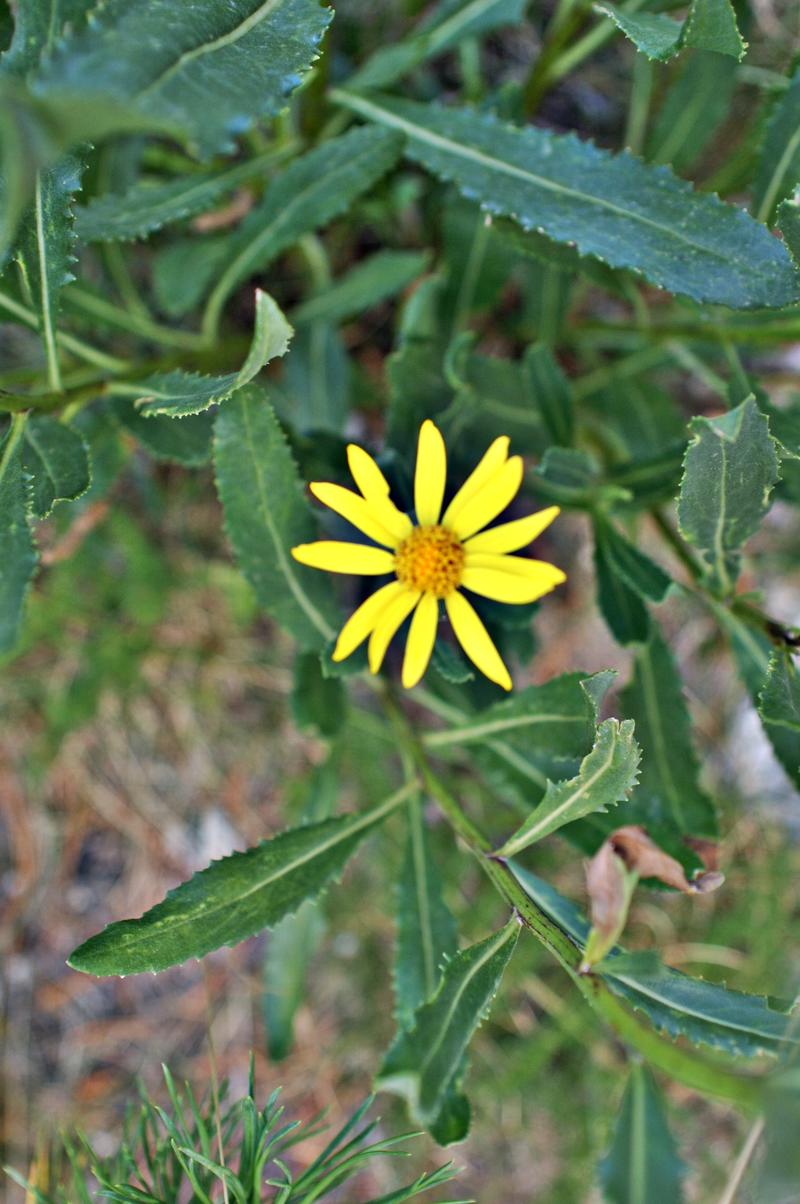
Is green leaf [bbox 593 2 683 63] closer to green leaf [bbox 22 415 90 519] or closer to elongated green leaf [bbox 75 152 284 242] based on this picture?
elongated green leaf [bbox 75 152 284 242]

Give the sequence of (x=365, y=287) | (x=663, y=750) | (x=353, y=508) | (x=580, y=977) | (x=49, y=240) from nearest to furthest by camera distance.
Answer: (x=580, y=977)
(x=49, y=240)
(x=353, y=508)
(x=663, y=750)
(x=365, y=287)

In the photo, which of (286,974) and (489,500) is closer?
(489,500)

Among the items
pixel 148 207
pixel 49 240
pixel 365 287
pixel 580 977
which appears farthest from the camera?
pixel 365 287

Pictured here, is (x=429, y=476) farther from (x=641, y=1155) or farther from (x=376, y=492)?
(x=641, y=1155)

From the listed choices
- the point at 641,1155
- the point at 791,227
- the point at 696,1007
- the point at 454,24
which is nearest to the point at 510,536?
the point at 791,227

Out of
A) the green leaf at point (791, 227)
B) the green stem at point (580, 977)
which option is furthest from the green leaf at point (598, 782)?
the green leaf at point (791, 227)

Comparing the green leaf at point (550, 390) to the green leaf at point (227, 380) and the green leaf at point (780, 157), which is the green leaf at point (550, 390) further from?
the green leaf at point (227, 380)

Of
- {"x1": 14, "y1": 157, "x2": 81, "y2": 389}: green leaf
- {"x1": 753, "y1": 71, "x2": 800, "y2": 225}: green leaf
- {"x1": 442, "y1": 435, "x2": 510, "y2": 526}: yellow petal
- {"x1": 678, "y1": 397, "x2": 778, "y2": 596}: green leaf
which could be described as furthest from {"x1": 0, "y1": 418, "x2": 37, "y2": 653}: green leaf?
{"x1": 753, "y1": 71, "x2": 800, "y2": 225}: green leaf
